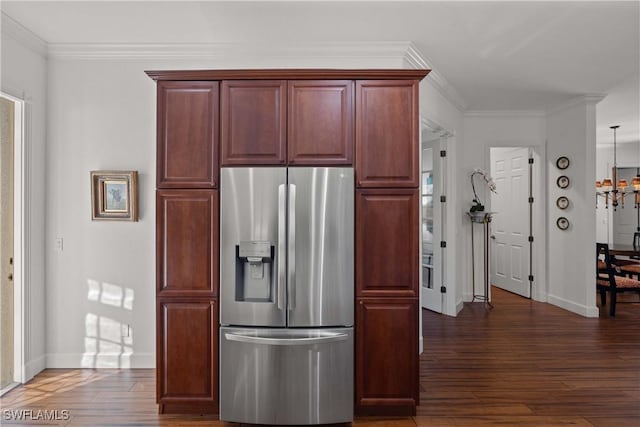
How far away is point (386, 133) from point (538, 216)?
443 cm

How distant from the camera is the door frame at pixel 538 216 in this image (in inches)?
233

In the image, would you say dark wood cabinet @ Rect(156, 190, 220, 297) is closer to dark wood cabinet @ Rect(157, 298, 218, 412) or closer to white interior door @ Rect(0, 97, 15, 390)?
dark wood cabinet @ Rect(157, 298, 218, 412)

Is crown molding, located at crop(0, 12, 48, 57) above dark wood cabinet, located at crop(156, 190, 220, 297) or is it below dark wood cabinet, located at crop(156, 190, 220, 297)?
above

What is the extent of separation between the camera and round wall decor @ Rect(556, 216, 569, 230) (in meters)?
5.52

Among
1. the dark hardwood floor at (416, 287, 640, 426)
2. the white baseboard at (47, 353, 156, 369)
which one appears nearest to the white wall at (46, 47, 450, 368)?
the white baseboard at (47, 353, 156, 369)

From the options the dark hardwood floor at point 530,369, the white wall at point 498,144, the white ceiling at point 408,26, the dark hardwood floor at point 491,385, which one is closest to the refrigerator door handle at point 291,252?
the dark hardwood floor at point 491,385

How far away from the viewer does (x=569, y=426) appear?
8.57ft

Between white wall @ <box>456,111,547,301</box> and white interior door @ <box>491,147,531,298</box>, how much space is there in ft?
0.73

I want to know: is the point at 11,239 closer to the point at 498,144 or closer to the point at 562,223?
the point at 498,144

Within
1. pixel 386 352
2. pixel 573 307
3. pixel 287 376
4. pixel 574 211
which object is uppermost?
pixel 574 211

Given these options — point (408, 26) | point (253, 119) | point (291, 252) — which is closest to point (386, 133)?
point (253, 119)

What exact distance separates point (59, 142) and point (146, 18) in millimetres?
1330

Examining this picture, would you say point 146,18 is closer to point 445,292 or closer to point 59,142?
point 59,142

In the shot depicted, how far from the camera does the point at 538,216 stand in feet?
19.7
